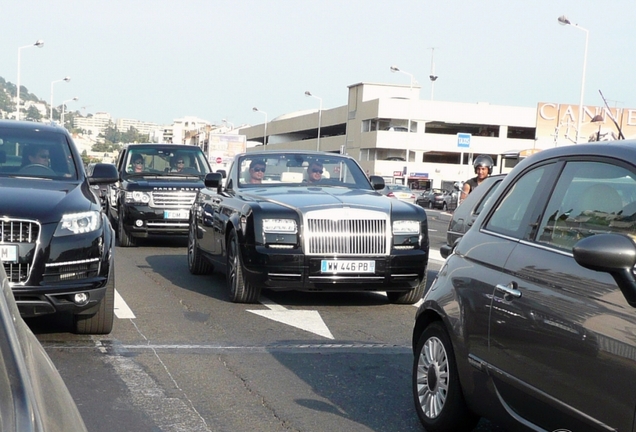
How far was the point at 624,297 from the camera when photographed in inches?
131

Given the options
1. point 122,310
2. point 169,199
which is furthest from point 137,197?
point 122,310

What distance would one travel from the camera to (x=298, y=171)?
416 inches

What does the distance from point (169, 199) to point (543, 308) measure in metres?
12.5

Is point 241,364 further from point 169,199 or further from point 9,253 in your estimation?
point 169,199

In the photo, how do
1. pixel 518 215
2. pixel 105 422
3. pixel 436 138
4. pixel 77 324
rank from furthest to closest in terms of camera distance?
pixel 436 138 < pixel 77 324 < pixel 105 422 < pixel 518 215

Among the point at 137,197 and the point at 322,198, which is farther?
the point at 137,197

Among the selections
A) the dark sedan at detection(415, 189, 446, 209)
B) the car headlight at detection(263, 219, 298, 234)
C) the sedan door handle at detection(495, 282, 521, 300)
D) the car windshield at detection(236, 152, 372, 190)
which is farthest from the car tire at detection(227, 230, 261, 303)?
the dark sedan at detection(415, 189, 446, 209)

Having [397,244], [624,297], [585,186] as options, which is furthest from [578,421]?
[397,244]

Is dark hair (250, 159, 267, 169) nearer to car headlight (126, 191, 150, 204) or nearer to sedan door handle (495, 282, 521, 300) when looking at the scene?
car headlight (126, 191, 150, 204)

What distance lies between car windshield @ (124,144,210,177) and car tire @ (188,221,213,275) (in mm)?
4978

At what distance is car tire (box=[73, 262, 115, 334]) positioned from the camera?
7234mm

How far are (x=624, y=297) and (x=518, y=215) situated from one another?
1.15 metres

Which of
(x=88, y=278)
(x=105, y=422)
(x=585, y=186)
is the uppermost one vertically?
(x=585, y=186)

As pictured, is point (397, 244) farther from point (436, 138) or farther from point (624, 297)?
point (436, 138)
